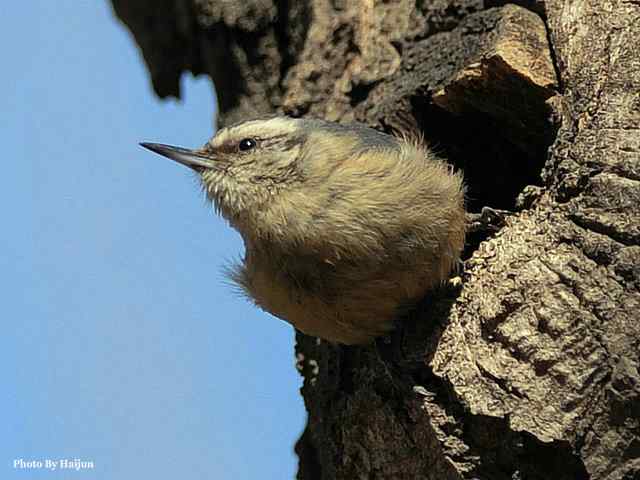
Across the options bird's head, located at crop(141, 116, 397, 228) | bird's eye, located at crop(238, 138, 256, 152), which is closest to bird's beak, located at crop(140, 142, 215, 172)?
bird's head, located at crop(141, 116, 397, 228)

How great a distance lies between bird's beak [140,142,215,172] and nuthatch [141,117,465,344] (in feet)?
0.26

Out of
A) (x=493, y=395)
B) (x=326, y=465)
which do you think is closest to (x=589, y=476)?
(x=493, y=395)

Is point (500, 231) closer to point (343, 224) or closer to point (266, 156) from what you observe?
point (343, 224)

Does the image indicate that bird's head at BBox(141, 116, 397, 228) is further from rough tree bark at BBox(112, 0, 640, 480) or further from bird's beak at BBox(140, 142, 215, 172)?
rough tree bark at BBox(112, 0, 640, 480)

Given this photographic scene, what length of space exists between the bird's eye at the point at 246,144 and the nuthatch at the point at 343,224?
0.18 ft

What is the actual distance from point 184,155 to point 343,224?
2.47ft

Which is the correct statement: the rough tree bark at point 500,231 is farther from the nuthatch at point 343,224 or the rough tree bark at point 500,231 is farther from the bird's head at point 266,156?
the bird's head at point 266,156

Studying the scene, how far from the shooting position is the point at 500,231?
10.3ft

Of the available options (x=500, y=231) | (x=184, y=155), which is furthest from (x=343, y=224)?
(x=184, y=155)

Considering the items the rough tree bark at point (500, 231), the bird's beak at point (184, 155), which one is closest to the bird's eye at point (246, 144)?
the bird's beak at point (184, 155)

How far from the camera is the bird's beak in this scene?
3541mm

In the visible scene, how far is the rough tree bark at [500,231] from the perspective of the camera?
8.75ft

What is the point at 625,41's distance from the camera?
9.97ft

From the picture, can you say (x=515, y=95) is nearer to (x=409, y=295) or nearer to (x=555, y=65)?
(x=555, y=65)
